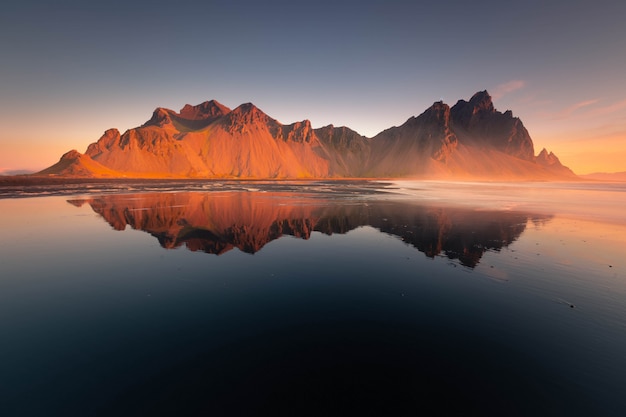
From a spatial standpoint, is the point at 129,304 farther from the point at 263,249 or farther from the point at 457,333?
the point at 457,333

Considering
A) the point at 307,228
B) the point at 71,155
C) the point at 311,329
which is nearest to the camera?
the point at 311,329

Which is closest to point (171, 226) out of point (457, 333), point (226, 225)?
point (226, 225)

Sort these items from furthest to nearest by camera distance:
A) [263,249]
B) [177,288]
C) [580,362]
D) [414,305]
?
[263,249], [177,288], [414,305], [580,362]

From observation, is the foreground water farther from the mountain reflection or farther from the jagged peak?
the jagged peak

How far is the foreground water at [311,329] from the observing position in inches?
223

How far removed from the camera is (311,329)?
8195mm

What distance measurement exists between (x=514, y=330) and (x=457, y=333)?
6.43ft

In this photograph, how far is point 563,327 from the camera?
332 inches

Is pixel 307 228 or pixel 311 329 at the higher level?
pixel 307 228

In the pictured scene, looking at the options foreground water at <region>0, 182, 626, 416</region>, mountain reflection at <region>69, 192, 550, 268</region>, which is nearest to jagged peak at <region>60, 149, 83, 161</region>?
mountain reflection at <region>69, 192, 550, 268</region>

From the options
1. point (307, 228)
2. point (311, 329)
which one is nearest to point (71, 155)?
point (307, 228)

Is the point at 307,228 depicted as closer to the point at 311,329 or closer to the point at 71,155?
the point at 311,329

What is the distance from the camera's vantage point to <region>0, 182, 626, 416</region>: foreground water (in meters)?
5.65

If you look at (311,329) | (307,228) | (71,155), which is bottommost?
(311,329)
